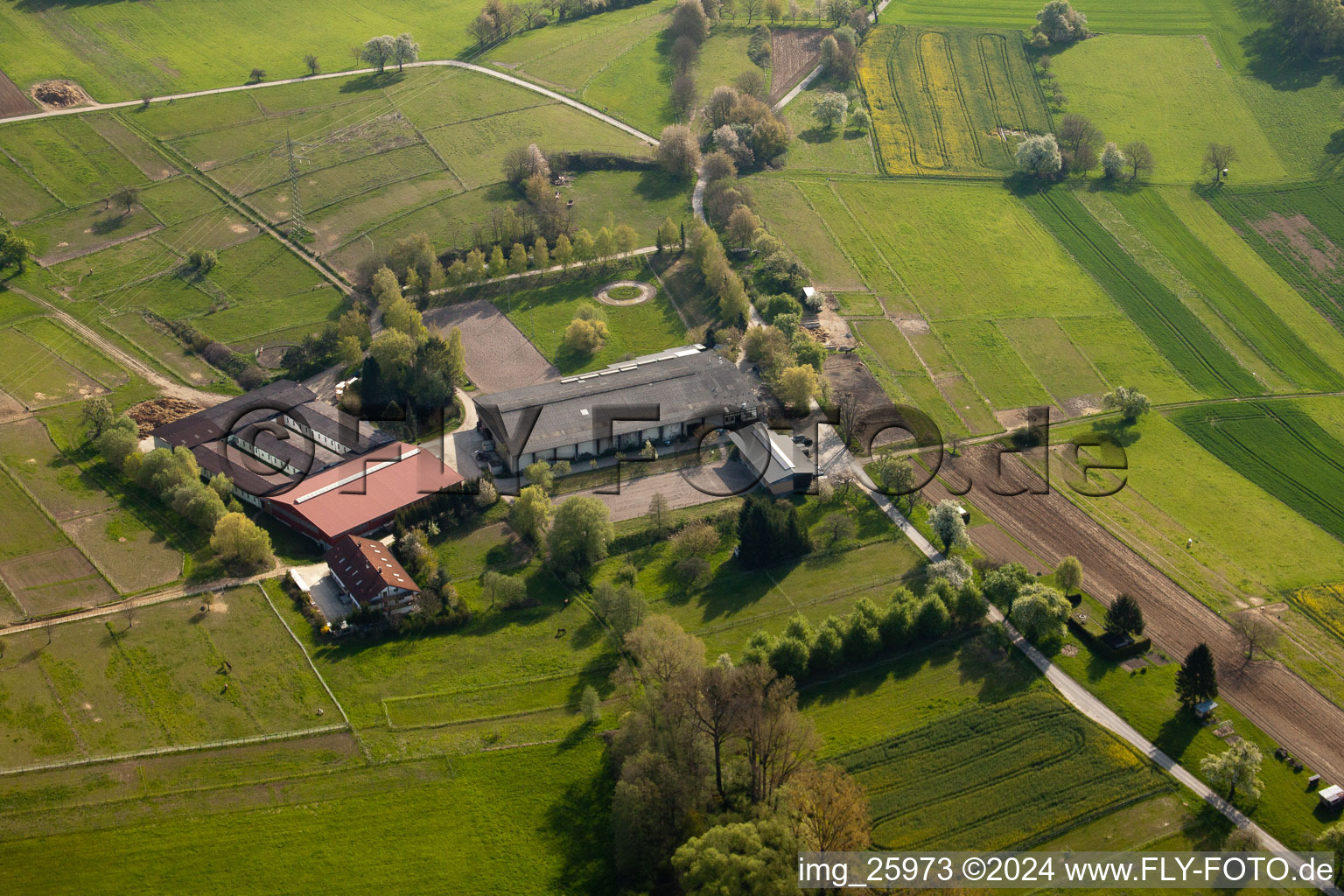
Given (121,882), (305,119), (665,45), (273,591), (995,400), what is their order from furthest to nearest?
(665,45), (305,119), (995,400), (273,591), (121,882)

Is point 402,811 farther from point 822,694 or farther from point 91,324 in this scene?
point 91,324

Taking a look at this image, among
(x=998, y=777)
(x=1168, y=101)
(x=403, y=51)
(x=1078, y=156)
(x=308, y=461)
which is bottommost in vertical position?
(x=998, y=777)

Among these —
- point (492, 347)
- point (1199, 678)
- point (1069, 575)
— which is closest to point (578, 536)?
point (492, 347)

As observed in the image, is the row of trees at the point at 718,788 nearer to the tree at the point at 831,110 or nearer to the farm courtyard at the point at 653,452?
the farm courtyard at the point at 653,452

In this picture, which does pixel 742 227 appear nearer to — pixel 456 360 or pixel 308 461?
pixel 456 360

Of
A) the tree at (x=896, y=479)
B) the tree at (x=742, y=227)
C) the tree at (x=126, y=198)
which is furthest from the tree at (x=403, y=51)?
the tree at (x=896, y=479)

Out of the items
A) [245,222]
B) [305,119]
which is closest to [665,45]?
[305,119]

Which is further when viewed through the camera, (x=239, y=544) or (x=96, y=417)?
(x=96, y=417)
